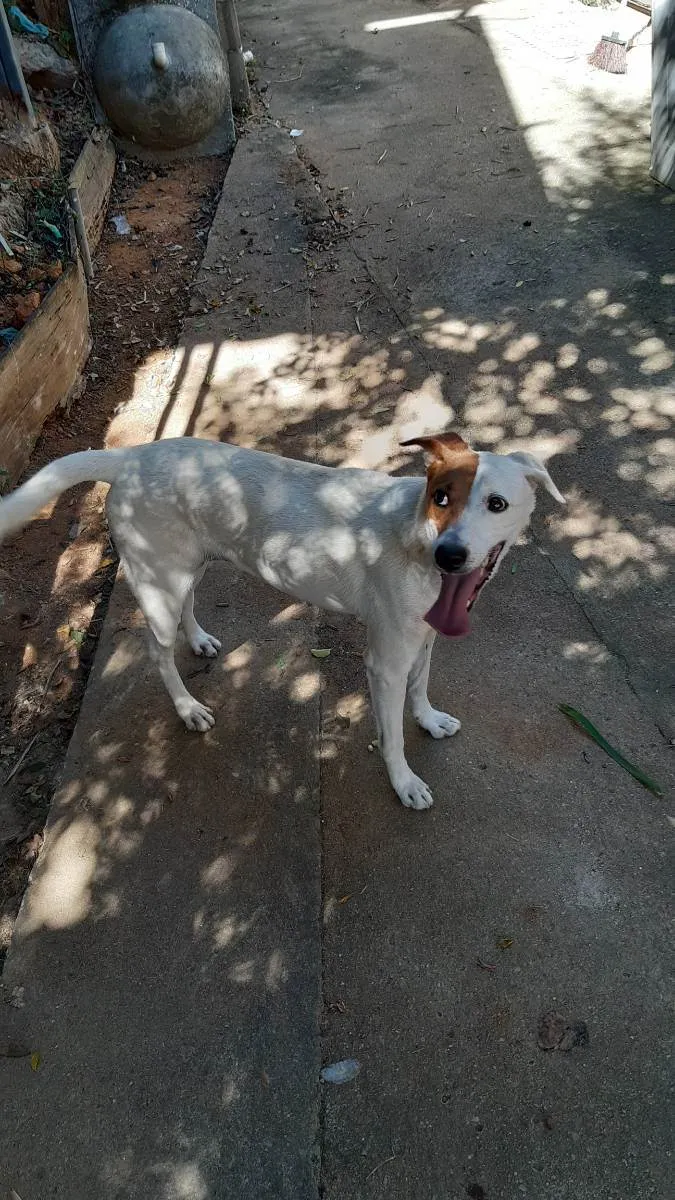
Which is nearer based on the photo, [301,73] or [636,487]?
[636,487]

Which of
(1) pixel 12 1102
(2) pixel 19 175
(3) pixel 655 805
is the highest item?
(2) pixel 19 175

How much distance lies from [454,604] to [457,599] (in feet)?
0.08

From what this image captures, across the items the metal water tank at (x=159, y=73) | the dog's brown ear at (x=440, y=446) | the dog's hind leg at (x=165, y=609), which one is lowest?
the dog's hind leg at (x=165, y=609)

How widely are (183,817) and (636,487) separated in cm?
330

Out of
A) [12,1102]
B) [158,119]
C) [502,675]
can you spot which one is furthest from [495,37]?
[12,1102]

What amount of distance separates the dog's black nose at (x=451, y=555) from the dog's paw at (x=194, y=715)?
180 cm

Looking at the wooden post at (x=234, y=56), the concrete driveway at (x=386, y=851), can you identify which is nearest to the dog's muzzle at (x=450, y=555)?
the concrete driveway at (x=386, y=851)

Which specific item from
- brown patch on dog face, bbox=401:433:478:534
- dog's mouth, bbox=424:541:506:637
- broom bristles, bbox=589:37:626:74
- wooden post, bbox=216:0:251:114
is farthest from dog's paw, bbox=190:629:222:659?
broom bristles, bbox=589:37:626:74

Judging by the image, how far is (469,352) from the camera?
6.35 m

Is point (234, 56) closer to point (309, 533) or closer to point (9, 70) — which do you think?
point (9, 70)

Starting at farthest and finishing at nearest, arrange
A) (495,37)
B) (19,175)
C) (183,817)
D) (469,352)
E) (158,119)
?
(495,37) → (158,119) → (19,175) → (469,352) → (183,817)

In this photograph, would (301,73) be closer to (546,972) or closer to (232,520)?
(232,520)

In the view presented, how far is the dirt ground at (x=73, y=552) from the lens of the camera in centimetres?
401

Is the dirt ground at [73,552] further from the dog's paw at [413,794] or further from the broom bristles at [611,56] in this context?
the broom bristles at [611,56]
